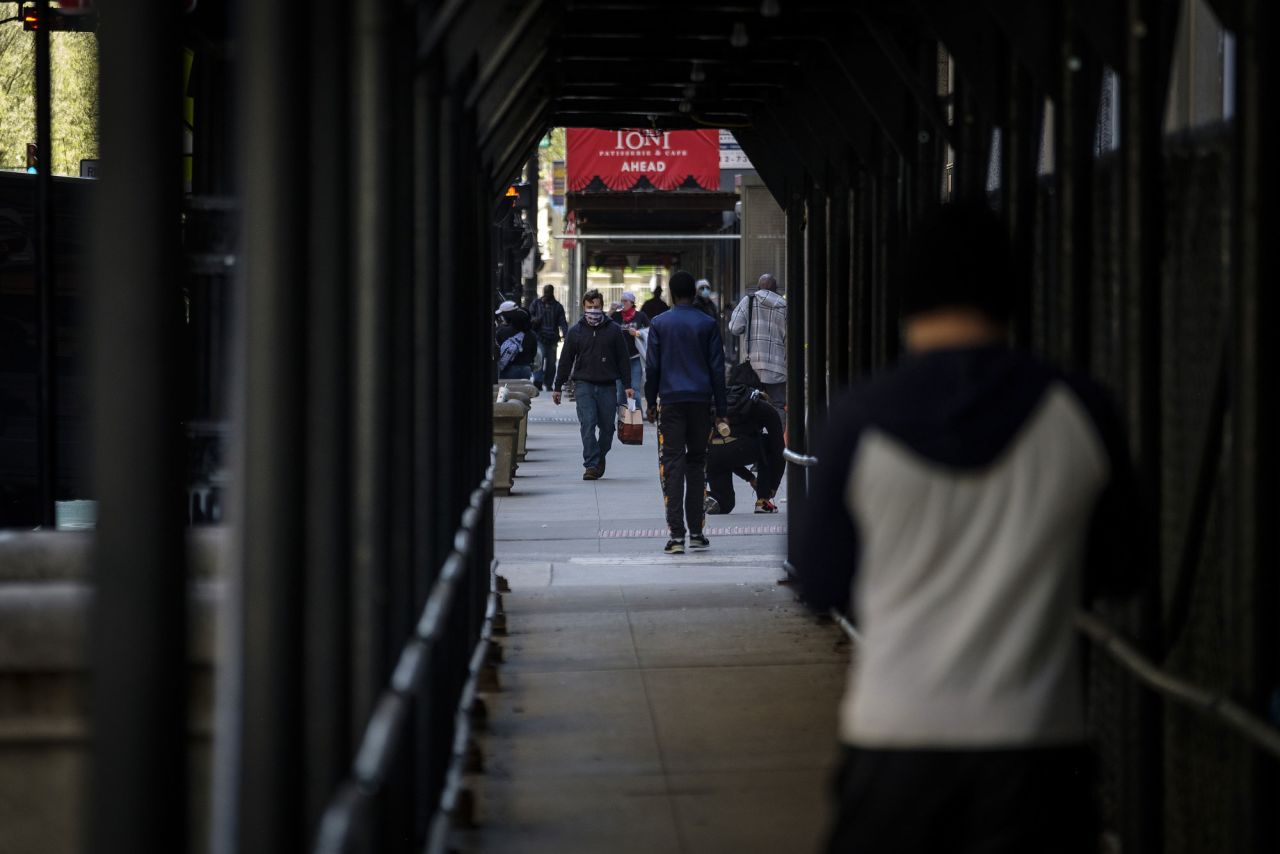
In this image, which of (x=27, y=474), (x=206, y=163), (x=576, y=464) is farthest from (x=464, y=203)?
(x=576, y=464)

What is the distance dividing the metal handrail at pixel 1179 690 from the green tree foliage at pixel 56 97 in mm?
16462

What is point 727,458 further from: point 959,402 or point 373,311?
point 959,402

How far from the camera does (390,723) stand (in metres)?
3.75

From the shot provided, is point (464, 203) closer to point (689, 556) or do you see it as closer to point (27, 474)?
point (689, 556)

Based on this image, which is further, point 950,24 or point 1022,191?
point 950,24

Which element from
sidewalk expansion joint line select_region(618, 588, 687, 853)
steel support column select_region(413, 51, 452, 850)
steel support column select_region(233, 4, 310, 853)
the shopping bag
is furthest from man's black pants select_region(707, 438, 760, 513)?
steel support column select_region(233, 4, 310, 853)

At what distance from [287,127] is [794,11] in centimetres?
562

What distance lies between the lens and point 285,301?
2783 mm

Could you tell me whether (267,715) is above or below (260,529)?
below

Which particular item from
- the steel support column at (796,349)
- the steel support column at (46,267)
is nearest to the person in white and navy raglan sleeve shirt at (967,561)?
the steel support column at (46,267)

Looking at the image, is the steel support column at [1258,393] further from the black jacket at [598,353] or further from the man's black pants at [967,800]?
the black jacket at [598,353]

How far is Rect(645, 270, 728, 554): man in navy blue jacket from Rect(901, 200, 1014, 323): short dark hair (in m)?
9.37

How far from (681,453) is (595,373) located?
5.74 meters

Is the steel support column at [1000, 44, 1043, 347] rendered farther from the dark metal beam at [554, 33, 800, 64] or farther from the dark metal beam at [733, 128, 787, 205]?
the dark metal beam at [733, 128, 787, 205]
